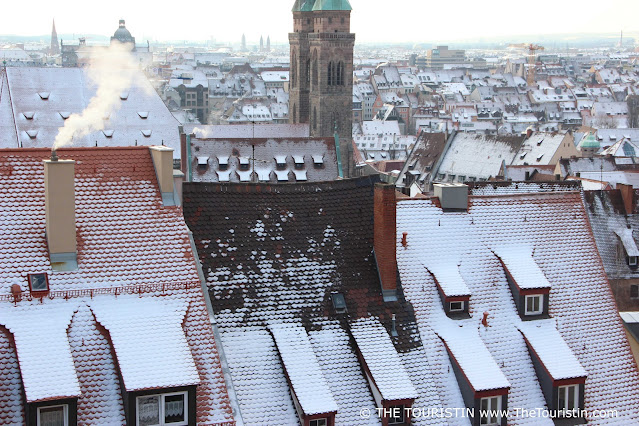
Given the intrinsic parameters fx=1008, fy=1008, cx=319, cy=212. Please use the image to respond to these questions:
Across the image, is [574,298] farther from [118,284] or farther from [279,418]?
[118,284]

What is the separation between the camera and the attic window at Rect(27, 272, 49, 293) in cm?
1777

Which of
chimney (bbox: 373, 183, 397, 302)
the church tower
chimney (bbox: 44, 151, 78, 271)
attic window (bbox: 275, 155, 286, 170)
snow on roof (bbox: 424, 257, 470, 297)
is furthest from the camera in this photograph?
the church tower

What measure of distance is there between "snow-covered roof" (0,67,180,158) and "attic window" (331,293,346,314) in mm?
44402

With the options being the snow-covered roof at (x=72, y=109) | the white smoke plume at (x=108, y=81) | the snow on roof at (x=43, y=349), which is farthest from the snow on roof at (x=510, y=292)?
the snow-covered roof at (x=72, y=109)

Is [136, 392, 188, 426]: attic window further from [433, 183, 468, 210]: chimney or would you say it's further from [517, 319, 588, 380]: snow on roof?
[433, 183, 468, 210]: chimney

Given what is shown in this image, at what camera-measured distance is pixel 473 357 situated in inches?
863

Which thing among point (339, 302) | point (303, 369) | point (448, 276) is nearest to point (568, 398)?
point (448, 276)

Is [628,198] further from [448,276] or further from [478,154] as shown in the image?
[478,154]

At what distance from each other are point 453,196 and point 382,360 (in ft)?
18.3

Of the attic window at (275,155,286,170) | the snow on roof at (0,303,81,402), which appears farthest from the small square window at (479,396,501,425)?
the attic window at (275,155,286,170)

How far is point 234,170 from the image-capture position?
71.1m

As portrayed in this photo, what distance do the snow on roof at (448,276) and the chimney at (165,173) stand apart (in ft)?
21.9

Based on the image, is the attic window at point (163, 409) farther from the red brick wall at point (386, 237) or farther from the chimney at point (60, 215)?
the red brick wall at point (386, 237)

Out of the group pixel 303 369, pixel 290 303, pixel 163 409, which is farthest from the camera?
pixel 290 303
